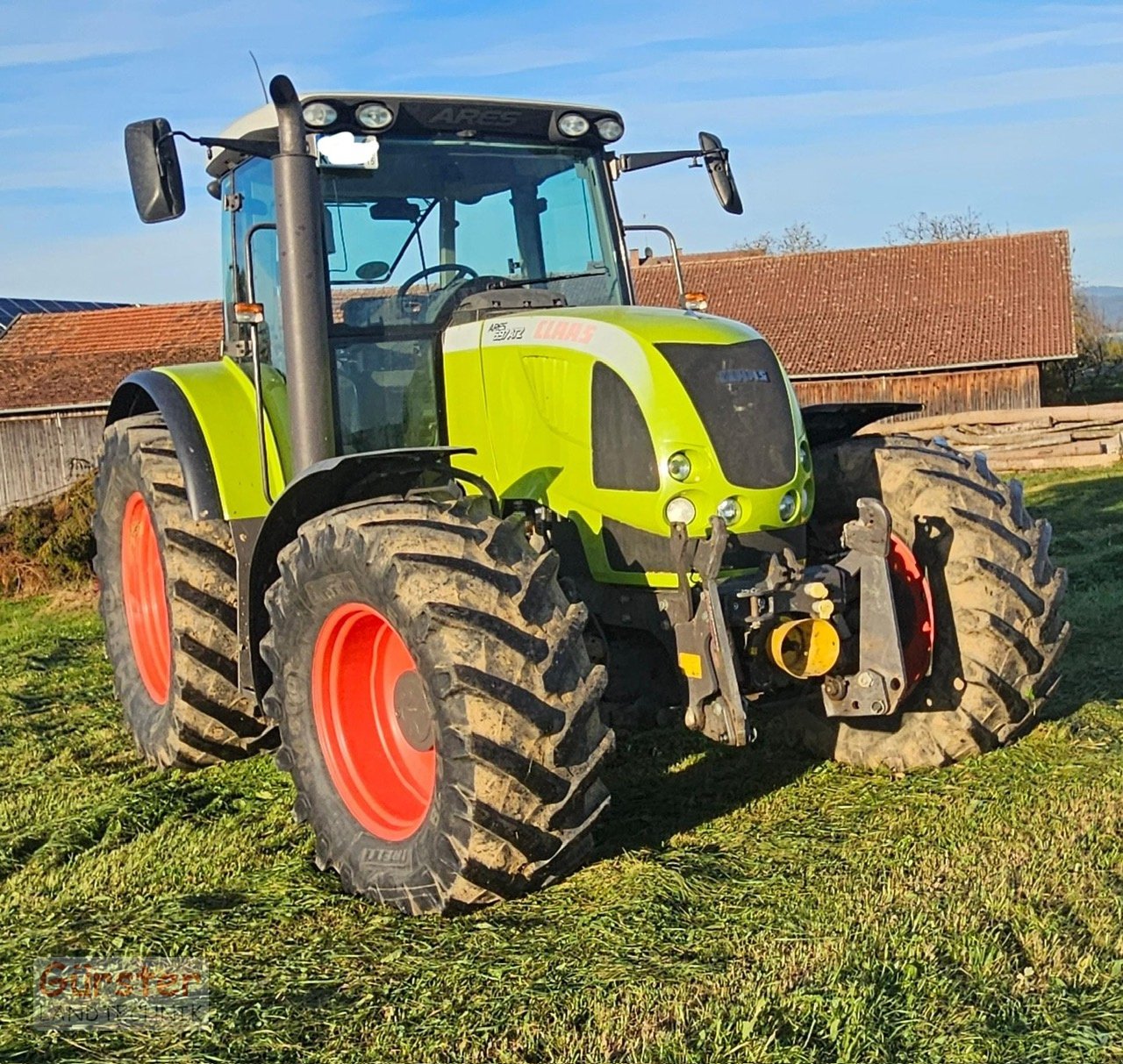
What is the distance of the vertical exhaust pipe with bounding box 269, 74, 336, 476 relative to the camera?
5133 mm

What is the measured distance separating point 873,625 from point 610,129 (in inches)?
97.1

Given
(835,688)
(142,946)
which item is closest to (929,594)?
(835,688)

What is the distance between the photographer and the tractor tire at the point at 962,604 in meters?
5.25

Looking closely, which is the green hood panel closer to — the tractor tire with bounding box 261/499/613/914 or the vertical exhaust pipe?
the vertical exhaust pipe

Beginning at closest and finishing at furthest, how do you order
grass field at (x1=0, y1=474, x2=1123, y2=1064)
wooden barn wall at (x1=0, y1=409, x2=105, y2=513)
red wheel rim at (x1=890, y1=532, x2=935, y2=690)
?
1. grass field at (x1=0, y1=474, x2=1123, y2=1064)
2. red wheel rim at (x1=890, y1=532, x2=935, y2=690)
3. wooden barn wall at (x1=0, y1=409, x2=105, y2=513)

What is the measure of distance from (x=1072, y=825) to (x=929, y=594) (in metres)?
1.07

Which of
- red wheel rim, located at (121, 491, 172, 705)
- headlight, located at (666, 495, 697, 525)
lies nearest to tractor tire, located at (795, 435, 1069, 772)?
headlight, located at (666, 495, 697, 525)

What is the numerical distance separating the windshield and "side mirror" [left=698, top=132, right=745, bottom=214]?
487 mm

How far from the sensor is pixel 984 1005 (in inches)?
135

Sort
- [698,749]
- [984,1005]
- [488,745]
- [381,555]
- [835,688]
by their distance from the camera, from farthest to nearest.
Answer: [698,749]
[835,688]
[381,555]
[488,745]
[984,1005]

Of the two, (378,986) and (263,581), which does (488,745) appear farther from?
(263,581)

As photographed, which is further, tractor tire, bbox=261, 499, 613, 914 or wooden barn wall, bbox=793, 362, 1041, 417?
wooden barn wall, bbox=793, 362, 1041, 417

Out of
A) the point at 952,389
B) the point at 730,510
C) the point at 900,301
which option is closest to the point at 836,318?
the point at 900,301

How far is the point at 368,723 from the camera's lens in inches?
196
